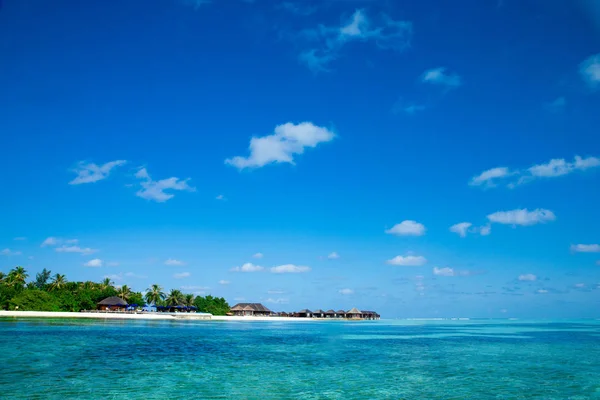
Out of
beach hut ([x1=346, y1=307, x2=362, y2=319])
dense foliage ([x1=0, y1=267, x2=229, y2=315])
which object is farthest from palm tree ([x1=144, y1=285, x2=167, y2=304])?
beach hut ([x1=346, y1=307, x2=362, y2=319])

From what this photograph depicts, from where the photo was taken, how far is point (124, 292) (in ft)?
300

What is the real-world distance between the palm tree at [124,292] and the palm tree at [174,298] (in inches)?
424

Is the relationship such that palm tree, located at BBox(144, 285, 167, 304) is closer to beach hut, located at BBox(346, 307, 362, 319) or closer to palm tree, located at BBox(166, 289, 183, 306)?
palm tree, located at BBox(166, 289, 183, 306)

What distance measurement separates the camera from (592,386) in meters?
19.7

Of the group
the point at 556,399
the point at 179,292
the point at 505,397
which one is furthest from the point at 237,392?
the point at 179,292

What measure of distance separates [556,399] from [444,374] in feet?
20.1

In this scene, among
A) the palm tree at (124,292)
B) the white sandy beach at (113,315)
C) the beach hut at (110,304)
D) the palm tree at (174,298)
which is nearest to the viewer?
the white sandy beach at (113,315)

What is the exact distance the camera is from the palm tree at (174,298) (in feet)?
330

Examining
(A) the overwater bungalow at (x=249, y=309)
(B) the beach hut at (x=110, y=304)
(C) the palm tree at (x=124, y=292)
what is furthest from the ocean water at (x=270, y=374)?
(A) the overwater bungalow at (x=249, y=309)

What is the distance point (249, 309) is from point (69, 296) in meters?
47.3

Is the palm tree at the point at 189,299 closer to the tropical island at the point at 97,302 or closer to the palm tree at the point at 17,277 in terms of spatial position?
the tropical island at the point at 97,302

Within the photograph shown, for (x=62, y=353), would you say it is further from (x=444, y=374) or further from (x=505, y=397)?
(x=505, y=397)

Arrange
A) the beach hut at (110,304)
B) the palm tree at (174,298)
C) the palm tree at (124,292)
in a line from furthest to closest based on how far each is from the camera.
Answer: the palm tree at (174,298), the palm tree at (124,292), the beach hut at (110,304)

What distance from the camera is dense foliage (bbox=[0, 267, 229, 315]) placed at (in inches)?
2576
